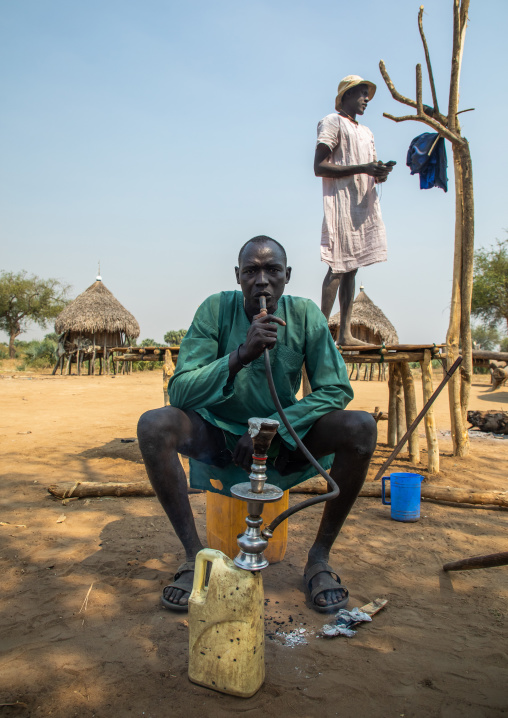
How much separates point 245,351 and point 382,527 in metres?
1.69

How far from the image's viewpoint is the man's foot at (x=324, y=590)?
5.71 ft

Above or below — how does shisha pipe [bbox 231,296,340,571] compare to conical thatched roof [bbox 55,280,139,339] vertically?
below

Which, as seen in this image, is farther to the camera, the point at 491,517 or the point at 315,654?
the point at 491,517

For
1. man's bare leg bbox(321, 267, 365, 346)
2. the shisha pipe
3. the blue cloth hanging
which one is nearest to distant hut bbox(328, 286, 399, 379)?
the blue cloth hanging

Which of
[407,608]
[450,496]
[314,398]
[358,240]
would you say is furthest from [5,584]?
[358,240]

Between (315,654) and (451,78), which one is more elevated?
(451,78)

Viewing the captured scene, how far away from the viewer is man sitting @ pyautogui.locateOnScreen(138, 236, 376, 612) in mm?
1800

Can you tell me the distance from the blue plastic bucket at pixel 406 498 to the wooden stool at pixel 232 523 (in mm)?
982

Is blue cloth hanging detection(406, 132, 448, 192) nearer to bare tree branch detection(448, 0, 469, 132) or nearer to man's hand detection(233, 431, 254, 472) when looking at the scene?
bare tree branch detection(448, 0, 469, 132)

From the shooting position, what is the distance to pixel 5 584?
73.5 inches

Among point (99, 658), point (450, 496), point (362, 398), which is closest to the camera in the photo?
point (99, 658)

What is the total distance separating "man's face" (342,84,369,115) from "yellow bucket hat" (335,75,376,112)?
0.04 metres

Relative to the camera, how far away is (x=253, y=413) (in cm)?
205

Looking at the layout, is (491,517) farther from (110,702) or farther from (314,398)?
(110,702)
